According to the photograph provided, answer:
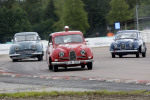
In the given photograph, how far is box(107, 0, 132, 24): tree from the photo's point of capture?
12025 centimetres

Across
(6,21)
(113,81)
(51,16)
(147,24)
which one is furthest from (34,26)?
(113,81)

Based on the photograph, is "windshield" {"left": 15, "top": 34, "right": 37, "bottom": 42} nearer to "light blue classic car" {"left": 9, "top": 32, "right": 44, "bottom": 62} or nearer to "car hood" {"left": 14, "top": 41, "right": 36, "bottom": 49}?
"light blue classic car" {"left": 9, "top": 32, "right": 44, "bottom": 62}

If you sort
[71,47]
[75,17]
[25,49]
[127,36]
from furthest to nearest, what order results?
1. [75,17]
2. [25,49]
3. [127,36]
4. [71,47]

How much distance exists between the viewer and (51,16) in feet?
500

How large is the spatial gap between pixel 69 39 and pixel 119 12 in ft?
342

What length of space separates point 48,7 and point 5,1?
1937cm

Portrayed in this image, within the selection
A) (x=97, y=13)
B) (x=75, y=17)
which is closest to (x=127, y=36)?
(x=75, y=17)

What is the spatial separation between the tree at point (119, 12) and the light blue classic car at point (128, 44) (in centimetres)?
9637

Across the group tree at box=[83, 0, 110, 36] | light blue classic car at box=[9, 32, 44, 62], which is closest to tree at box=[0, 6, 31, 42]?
tree at box=[83, 0, 110, 36]

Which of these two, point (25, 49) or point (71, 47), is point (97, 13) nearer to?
point (25, 49)

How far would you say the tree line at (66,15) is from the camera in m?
121

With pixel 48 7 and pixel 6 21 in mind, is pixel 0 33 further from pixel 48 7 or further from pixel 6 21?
pixel 48 7

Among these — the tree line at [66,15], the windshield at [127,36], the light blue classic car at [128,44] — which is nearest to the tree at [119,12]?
the tree line at [66,15]

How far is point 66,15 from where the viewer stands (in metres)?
122
